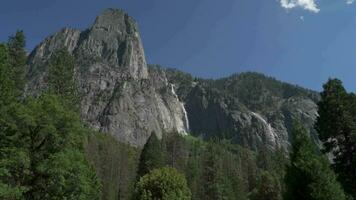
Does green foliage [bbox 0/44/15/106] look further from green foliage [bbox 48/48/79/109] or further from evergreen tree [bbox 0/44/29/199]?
green foliage [bbox 48/48/79/109]

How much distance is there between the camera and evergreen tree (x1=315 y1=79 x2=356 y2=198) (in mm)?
34875

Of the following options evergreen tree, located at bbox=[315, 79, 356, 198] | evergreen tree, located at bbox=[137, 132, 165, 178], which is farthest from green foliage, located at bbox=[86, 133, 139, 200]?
evergreen tree, located at bbox=[315, 79, 356, 198]

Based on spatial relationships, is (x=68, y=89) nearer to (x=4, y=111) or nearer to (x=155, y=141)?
(x=4, y=111)

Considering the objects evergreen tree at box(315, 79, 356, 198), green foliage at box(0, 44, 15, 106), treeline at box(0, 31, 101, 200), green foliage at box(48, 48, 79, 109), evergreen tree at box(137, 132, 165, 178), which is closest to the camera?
treeline at box(0, 31, 101, 200)

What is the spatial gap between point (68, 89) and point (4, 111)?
22567 millimetres

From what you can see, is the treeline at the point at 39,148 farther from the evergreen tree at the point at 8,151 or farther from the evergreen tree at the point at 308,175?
the evergreen tree at the point at 308,175

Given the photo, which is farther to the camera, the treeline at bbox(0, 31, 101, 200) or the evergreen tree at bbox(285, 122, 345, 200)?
the treeline at bbox(0, 31, 101, 200)

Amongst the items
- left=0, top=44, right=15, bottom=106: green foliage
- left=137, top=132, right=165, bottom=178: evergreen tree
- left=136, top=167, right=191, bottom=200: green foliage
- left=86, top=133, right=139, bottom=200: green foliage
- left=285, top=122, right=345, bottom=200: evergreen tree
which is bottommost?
left=285, top=122, right=345, bottom=200: evergreen tree

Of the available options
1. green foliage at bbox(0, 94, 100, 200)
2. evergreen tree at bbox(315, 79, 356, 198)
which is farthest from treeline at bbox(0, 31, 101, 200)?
evergreen tree at bbox(315, 79, 356, 198)

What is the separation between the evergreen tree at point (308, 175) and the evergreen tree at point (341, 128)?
21.1 feet

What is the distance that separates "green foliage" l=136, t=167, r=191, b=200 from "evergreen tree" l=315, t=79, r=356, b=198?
53.4 feet

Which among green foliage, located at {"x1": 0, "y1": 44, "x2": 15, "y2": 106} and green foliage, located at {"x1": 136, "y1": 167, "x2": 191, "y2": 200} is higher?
green foliage, located at {"x1": 0, "y1": 44, "x2": 15, "y2": 106}

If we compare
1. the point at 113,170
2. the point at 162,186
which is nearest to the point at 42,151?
the point at 162,186

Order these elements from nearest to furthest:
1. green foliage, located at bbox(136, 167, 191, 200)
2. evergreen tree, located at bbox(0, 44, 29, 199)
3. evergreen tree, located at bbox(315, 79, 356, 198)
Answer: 1. evergreen tree, located at bbox(0, 44, 29, 199)
2. evergreen tree, located at bbox(315, 79, 356, 198)
3. green foliage, located at bbox(136, 167, 191, 200)
